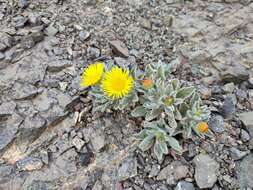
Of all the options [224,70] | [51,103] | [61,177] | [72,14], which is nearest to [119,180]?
[61,177]

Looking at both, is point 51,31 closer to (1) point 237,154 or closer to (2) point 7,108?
(2) point 7,108

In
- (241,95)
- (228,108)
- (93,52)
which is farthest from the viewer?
(93,52)

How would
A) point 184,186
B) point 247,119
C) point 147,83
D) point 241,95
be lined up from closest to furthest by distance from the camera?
point 184,186 → point 147,83 → point 247,119 → point 241,95

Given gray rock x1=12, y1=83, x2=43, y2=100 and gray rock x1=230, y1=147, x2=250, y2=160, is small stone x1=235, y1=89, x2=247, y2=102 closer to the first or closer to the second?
gray rock x1=230, y1=147, x2=250, y2=160

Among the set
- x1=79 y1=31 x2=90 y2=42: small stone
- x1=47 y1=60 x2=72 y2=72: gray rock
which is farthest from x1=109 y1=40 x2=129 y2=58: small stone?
x1=47 y1=60 x2=72 y2=72: gray rock

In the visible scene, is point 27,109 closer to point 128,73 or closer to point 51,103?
point 51,103

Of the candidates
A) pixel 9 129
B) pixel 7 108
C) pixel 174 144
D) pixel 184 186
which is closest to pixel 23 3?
pixel 7 108

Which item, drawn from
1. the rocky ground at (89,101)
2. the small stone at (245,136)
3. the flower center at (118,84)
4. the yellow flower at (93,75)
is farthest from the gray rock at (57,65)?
the small stone at (245,136)

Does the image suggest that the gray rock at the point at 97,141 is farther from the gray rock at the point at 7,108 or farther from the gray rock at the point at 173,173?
the gray rock at the point at 7,108
